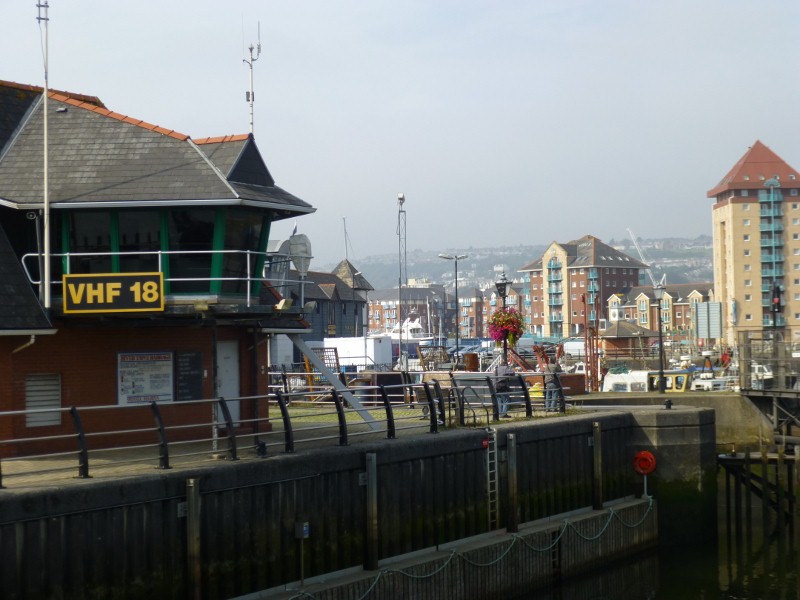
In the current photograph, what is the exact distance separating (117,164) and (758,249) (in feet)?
472

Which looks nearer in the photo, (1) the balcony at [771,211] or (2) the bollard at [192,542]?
(2) the bollard at [192,542]

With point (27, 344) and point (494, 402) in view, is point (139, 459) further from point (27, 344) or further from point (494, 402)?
point (494, 402)

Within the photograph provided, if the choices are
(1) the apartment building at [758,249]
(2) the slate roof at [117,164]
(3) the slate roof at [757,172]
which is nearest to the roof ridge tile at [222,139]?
(2) the slate roof at [117,164]

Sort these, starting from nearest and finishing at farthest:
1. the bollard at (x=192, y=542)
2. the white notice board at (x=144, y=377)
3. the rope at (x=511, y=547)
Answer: the bollard at (x=192, y=542)
the rope at (x=511, y=547)
the white notice board at (x=144, y=377)

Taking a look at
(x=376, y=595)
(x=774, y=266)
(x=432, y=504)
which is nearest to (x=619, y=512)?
(x=432, y=504)

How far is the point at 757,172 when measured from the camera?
162 meters

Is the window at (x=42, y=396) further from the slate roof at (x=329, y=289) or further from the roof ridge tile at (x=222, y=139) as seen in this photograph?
the slate roof at (x=329, y=289)

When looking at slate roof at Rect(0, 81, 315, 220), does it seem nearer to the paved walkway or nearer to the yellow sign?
the yellow sign

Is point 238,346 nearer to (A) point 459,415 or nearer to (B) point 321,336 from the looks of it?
(A) point 459,415

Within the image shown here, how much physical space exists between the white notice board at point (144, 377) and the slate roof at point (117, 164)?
132 inches

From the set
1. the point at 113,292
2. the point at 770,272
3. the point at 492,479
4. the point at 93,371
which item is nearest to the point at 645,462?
the point at 492,479

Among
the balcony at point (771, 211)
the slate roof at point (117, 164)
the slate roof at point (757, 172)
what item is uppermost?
the slate roof at point (757, 172)

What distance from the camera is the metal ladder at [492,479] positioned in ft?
75.5

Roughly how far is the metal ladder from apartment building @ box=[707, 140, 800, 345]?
131 m
